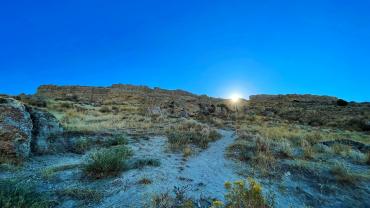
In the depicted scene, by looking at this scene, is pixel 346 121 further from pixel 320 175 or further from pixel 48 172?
pixel 48 172

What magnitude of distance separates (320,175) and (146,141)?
22.5 feet

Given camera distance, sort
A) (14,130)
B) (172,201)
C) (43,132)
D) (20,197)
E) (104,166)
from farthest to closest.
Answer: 1. (43,132)
2. (14,130)
3. (104,166)
4. (172,201)
5. (20,197)

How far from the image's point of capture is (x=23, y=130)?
847cm

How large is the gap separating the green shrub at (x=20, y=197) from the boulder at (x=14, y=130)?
271 cm

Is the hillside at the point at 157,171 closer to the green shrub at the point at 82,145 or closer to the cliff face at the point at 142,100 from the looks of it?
the green shrub at the point at 82,145

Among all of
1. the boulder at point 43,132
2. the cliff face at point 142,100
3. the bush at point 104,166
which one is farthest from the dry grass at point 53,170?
the cliff face at point 142,100

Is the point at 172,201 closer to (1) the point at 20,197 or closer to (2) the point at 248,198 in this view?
(2) the point at 248,198

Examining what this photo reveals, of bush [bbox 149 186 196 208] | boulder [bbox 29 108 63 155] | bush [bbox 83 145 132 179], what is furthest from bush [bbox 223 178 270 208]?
boulder [bbox 29 108 63 155]

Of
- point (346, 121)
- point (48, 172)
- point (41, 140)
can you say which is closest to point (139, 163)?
point (48, 172)

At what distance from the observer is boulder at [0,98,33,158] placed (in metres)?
7.90

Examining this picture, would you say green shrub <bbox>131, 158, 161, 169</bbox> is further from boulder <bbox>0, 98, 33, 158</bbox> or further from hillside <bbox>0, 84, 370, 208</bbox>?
boulder <bbox>0, 98, 33, 158</bbox>

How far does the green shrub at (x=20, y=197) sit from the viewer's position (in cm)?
456

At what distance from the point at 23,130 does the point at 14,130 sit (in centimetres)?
27

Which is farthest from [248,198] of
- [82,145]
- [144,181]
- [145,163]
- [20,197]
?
[82,145]
